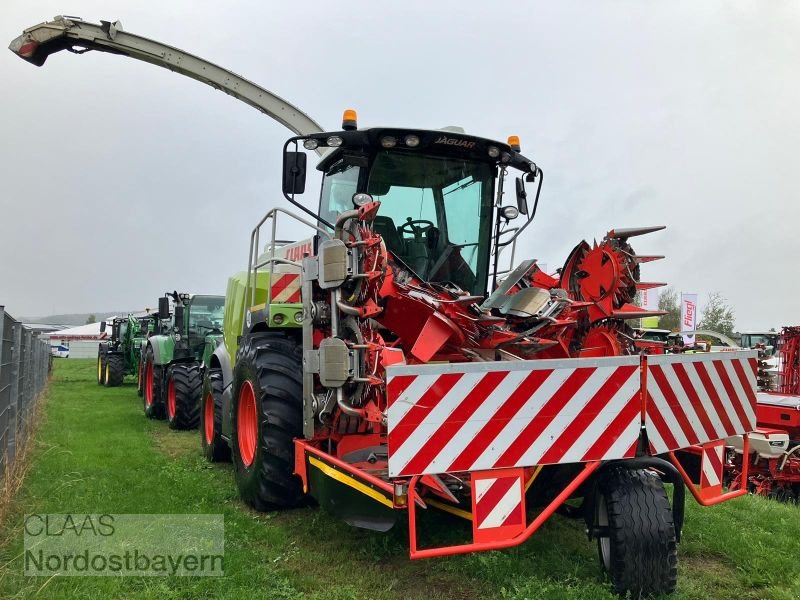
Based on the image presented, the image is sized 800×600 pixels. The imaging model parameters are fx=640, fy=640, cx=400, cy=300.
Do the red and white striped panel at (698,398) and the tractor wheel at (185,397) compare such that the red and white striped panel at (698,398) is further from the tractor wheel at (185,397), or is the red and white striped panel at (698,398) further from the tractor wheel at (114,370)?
the tractor wheel at (114,370)

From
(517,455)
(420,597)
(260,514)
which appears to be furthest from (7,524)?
(517,455)

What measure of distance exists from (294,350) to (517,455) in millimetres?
2431

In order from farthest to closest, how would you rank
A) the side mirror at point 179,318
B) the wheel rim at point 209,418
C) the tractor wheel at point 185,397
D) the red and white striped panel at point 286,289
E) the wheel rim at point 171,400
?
the side mirror at point 179,318 < the wheel rim at point 171,400 < the tractor wheel at point 185,397 < the wheel rim at point 209,418 < the red and white striped panel at point 286,289

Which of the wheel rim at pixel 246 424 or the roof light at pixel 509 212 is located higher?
the roof light at pixel 509 212

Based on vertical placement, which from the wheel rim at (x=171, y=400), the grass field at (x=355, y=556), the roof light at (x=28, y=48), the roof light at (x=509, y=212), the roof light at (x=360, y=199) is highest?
the roof light at (x=28, y=48)

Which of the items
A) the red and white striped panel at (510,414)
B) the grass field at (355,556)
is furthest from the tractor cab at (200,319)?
the red and white striped panel at (510,414)

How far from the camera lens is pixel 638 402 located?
3398 millimetres

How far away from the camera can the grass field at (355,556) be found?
11.6 ft

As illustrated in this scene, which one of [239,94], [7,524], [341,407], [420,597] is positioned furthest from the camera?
[239,94]

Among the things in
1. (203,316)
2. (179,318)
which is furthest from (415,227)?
(179,318)

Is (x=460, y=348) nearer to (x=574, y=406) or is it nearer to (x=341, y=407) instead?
(x=341, y=407)

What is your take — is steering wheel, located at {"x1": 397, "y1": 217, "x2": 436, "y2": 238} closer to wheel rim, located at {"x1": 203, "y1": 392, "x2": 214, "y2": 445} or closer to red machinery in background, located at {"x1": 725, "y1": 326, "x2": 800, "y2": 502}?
wheel rim, located at {"x1": 203, "y1": 392, "x2": 214, "y2": 445}

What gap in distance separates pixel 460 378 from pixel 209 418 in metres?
5.20

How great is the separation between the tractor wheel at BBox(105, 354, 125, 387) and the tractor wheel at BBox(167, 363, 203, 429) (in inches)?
375
